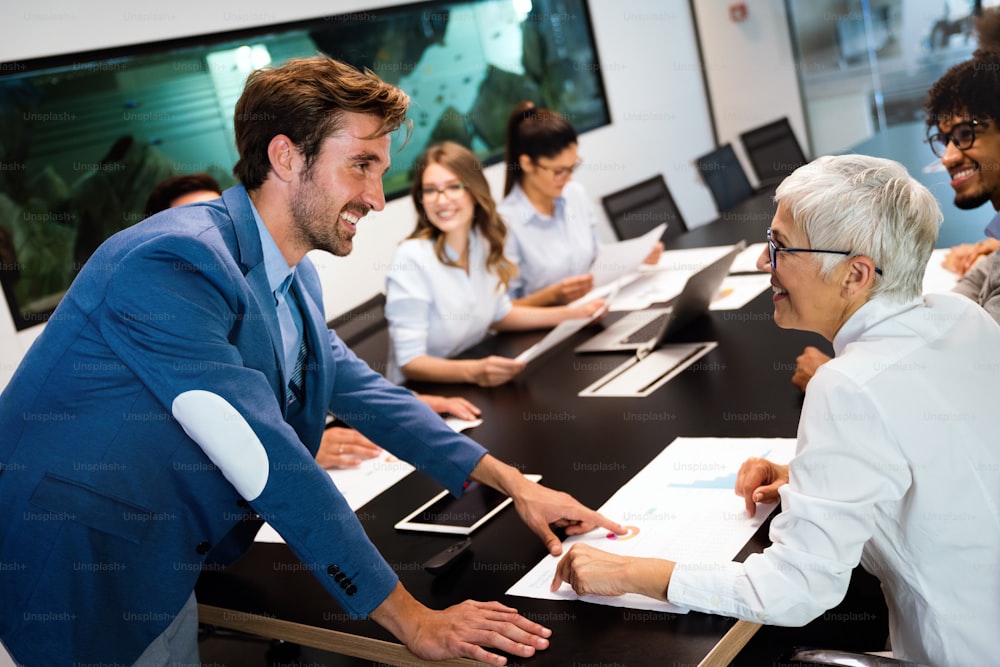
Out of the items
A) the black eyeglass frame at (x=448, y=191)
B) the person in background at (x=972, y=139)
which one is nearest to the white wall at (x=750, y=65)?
the black eyeglass frame at (x=448, y=191)

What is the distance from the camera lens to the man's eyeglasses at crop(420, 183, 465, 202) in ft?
11.1

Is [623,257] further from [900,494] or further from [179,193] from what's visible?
[900,494]

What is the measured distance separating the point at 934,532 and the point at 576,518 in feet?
2.05

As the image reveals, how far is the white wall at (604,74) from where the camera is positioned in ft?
13.2

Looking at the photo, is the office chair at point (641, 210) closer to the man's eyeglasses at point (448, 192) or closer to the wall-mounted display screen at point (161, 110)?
the wall-mounted display screen at point (161, 110)

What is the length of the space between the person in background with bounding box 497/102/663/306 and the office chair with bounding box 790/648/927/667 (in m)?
2.34

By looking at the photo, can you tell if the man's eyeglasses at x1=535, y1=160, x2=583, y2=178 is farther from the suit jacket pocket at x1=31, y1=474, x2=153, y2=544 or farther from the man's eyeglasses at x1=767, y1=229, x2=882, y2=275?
the suit jacket pocket at x1=31, y1=474, x2=153, y2=544

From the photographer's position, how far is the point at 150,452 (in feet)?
5.32

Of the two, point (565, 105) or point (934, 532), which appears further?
point (565, 105)

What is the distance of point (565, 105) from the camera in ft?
22.2

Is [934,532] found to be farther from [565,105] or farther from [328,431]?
[565,105]

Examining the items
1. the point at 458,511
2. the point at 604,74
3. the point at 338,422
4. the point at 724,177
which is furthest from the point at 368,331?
the point at 604,74

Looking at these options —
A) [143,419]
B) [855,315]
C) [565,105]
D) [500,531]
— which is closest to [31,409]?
[143,419]

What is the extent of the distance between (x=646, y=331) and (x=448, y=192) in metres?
0.91
